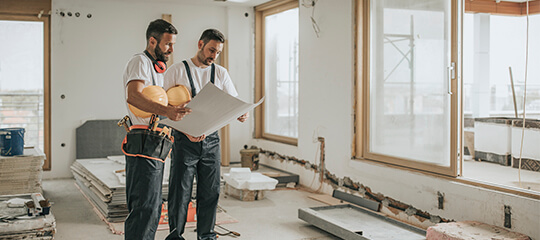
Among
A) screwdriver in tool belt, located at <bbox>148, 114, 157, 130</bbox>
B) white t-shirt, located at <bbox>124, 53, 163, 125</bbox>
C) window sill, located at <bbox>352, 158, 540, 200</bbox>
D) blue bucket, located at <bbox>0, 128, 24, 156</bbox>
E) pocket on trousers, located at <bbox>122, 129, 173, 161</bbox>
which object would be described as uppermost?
white t-shirt, located at <bbox>124, 53, 163, 125</bbox>

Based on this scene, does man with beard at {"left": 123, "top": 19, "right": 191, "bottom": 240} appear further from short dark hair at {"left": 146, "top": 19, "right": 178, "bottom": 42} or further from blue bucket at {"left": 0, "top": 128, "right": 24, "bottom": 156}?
blue bucket at {"left": 0, "top": 128, "right": 24, "bottom": 156}

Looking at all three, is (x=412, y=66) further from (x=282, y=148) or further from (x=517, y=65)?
(x=282, y=148)

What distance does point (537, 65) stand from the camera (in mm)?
3631

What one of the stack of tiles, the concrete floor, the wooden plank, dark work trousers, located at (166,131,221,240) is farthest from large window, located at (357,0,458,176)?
the stack of tiles

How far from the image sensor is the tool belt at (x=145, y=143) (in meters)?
2.71

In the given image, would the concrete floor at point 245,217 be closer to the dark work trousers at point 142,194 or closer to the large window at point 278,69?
the dark work trousers at point 142,194

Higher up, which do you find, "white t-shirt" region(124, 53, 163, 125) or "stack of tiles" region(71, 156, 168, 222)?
"white t-shirt" region(124, 53, 163, 125)

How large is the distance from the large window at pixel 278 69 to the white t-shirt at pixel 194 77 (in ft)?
11.2

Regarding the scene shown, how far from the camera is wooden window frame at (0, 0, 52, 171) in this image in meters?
6.54

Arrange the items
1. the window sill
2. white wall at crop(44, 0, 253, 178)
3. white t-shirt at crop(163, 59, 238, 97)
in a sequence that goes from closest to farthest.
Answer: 1. white t-shirt at crop(163, 59, 238, 97)
2. the window sill
3. white wall at crop(44, 0, 253, 178)

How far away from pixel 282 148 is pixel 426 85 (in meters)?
2.94

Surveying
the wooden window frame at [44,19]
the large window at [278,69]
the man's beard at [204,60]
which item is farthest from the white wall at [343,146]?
the wooden window frame at [44,19]

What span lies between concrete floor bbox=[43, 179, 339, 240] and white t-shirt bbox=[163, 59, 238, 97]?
138 cm

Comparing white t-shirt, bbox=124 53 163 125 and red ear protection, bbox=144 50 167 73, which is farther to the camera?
red ear protection, bbox=144 50 167 73
